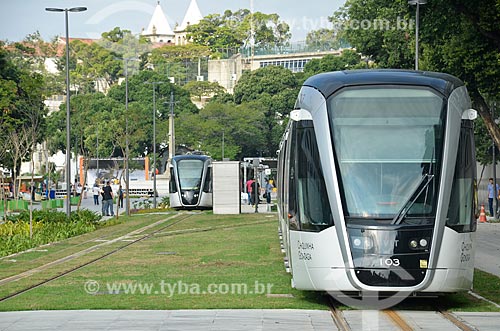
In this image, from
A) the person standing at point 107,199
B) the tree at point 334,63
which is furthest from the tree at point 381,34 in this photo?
the tree at point 334,63

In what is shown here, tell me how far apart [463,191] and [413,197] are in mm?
774

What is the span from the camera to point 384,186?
46.5ft

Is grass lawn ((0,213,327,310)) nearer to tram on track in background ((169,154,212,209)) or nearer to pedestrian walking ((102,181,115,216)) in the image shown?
pedestrian walking ((102,181,115,216))

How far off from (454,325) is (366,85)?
382 centimetres

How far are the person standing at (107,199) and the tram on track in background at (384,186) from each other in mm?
32547

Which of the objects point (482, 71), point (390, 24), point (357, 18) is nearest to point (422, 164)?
point (482, 71)

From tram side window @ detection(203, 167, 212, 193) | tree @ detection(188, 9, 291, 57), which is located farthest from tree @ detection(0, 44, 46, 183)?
tree @ detection(188, 9, 291, 57)

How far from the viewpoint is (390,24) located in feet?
153

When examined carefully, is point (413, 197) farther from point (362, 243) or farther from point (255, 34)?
point (255, 34)

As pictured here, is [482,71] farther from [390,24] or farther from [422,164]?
[422,164]

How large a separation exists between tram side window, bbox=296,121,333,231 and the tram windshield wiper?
0.89m

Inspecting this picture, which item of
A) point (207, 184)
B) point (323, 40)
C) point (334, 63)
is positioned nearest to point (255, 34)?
point (323, 40)

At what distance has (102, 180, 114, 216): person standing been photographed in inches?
1842

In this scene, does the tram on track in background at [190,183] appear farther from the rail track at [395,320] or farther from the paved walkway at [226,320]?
the paved walkway at [226,320]
